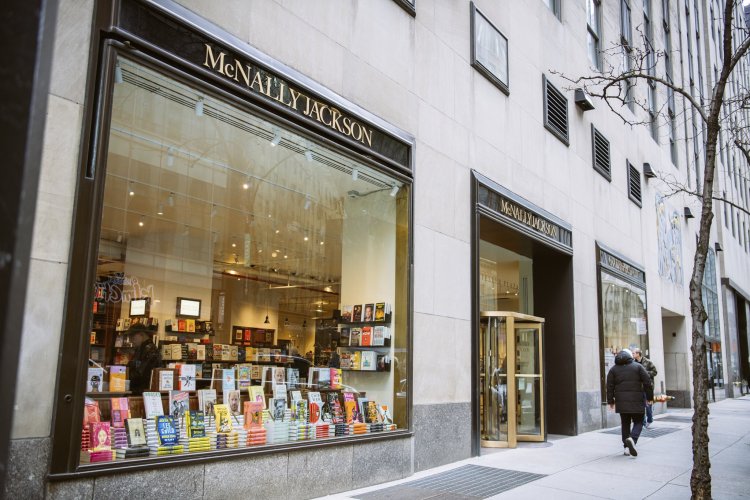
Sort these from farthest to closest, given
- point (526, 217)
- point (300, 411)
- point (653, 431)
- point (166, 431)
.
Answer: point (653, 431) → point (526, 217) → point (300, 411) → point (166, 431)

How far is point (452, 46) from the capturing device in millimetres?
10281

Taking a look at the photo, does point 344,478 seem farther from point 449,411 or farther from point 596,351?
point 596,351

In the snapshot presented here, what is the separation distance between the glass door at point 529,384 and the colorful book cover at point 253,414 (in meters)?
6.50

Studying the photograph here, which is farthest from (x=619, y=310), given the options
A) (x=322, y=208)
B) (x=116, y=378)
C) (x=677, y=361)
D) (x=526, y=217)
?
(x=116, y=378)

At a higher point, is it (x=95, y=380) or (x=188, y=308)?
(x=188, y=308)

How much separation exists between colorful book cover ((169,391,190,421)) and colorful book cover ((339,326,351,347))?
2.77 m

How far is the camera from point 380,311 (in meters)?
8.90

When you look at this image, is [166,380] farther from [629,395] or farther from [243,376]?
[629,395]

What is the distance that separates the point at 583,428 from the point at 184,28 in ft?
39.9

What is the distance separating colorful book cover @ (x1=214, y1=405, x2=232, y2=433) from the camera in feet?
21.5

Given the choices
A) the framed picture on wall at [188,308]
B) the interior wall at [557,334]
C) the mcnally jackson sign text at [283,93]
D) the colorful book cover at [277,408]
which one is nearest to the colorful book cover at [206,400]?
the colorful book cover at [277,408]

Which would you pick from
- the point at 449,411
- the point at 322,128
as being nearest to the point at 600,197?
the point at 449,411

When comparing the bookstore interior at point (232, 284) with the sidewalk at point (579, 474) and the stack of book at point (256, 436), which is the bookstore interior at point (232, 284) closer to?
the stack of book at point (256, 436)

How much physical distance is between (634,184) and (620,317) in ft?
15.2
